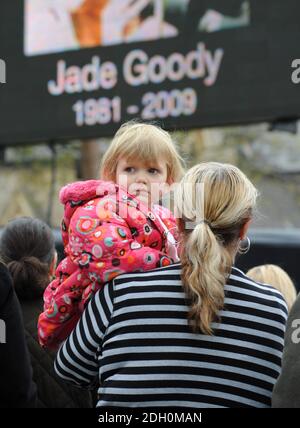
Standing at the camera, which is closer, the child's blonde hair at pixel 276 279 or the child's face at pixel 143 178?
the child's face at pixel 143 178

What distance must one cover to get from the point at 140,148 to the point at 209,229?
47cm

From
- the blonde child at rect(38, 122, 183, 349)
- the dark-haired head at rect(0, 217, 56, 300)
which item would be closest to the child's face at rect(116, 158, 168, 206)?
the blonde child at rect(38, 122, 183, 349)

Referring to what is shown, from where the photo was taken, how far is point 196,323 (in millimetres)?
1731

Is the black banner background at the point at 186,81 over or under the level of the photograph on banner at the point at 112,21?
under

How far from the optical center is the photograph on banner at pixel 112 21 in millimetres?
4777

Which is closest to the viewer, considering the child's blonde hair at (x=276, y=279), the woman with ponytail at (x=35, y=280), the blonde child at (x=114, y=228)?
the blonde child at (x=114, y=228)

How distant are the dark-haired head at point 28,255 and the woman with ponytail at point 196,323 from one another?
0.68 metres

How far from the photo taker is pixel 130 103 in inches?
197

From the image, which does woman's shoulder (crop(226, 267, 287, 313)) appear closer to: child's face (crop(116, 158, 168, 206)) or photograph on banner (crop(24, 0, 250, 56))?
child's face (crop(116, 158, 168, 206))

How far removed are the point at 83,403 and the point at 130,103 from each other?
293 centimetres

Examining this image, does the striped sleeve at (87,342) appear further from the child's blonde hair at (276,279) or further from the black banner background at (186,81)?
the black banner background at (186,81)

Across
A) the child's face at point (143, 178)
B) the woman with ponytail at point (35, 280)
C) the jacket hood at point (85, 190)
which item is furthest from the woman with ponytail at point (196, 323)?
the woman with ponytail at point (35, 280)

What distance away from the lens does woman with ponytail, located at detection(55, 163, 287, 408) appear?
173 cm
